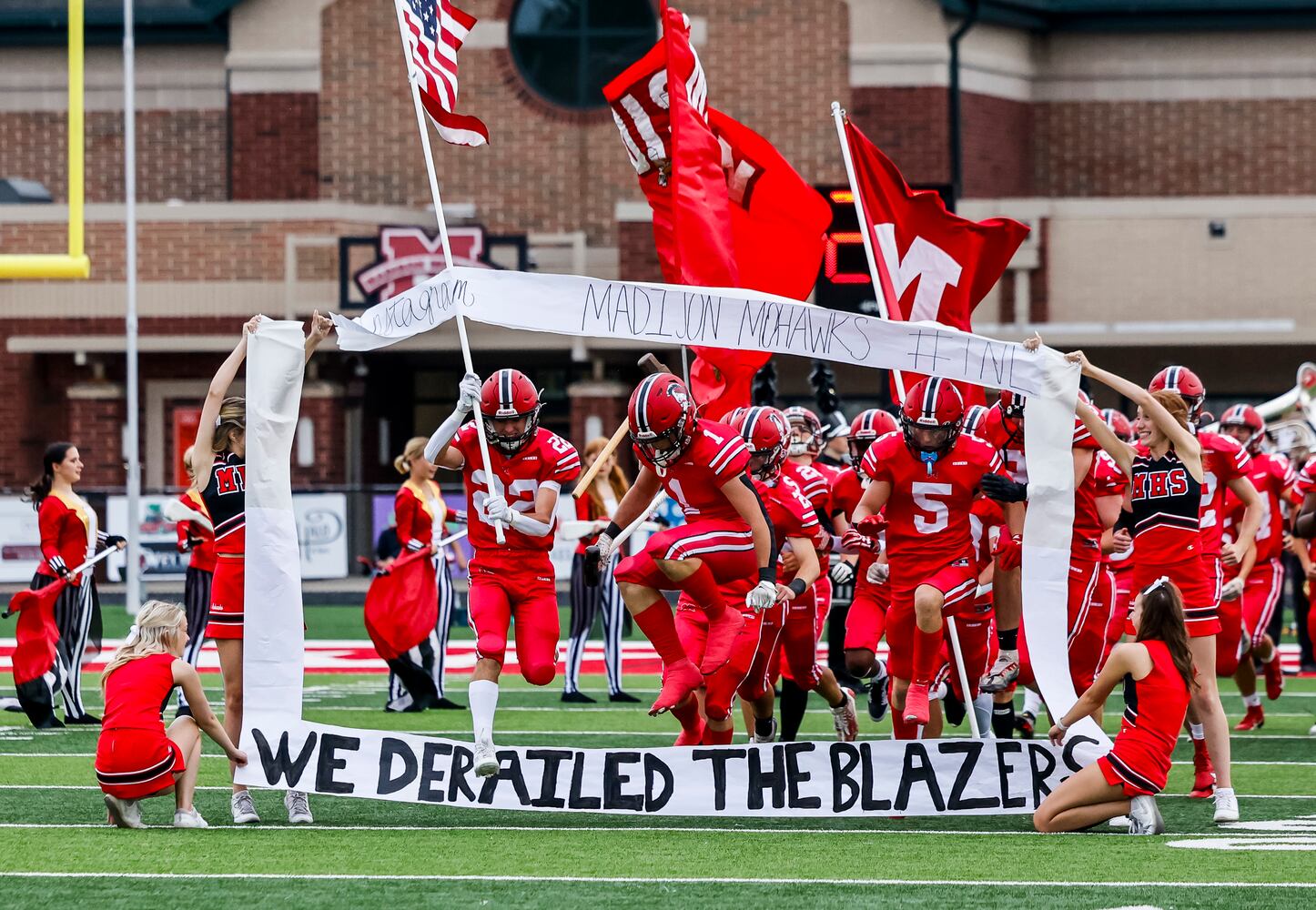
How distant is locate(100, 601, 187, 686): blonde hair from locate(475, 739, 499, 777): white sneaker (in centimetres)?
135

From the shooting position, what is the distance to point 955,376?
9.02m

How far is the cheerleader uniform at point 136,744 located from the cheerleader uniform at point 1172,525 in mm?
4381

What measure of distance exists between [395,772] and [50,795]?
6.27 ft

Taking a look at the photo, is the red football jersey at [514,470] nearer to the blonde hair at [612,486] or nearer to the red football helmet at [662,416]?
the red football helmet at [662,416]

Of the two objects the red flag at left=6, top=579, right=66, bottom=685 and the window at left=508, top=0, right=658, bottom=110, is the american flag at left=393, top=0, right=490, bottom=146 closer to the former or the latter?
the red flag at left=6, top=579, right=66, bottom=685

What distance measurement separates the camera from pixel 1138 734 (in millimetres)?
8258

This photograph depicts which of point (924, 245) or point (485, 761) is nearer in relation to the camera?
point (485, 761)

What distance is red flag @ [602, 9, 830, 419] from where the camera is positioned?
37.5ft

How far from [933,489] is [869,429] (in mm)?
1748

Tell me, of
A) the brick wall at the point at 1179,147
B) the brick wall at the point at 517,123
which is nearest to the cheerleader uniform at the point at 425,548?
the brick wall at the point at 517,123

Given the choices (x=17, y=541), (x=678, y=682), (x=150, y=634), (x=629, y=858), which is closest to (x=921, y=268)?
(x=678, y=682)

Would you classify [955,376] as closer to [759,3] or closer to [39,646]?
[39,646]

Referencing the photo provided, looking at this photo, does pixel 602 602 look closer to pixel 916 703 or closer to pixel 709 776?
pixel 916 703

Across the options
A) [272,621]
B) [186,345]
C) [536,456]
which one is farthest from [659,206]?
[186,345]
